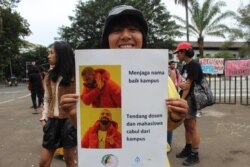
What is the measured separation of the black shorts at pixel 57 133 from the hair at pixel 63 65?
0.47 meters

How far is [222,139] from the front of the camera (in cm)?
767

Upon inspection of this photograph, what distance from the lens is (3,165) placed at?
6.27m

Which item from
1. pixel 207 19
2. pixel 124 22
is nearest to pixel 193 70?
pixel 124 22

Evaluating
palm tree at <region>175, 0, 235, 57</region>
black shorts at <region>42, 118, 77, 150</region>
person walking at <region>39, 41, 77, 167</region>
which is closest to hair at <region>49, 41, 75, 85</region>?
person walking at <region>39, 41, 77, 167</region>

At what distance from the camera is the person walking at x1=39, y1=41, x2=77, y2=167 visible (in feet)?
13.9

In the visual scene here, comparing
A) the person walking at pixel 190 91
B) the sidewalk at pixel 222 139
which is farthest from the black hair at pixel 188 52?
the sidewalk at pixel 222 139

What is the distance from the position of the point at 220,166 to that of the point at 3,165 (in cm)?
340

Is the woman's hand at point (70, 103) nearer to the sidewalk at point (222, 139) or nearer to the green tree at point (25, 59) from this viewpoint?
the sidewalk at point (222, 139)

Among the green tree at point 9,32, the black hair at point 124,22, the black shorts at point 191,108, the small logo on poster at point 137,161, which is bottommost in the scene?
the black shorts at point 191,108

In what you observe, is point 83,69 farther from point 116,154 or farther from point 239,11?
point 239,11

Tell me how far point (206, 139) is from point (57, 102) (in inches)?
169

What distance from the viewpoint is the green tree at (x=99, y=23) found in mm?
41906

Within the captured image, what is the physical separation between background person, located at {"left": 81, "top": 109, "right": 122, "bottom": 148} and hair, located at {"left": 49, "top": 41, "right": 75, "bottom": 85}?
243 centimetres

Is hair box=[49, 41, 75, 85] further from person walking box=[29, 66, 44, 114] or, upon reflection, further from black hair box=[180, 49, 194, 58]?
person walking box=[29, 66, 44, 114]
